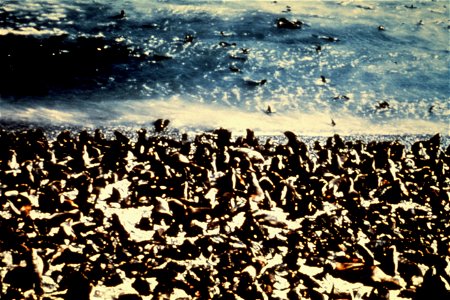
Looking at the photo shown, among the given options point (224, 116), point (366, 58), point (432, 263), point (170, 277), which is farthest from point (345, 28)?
point (170, 277)

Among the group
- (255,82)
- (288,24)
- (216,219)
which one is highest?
(288,24)

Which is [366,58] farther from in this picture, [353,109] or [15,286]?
[15,286]

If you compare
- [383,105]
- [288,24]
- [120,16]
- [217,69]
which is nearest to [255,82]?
[217,69]

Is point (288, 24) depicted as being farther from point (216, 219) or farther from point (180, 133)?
point (216, 219)

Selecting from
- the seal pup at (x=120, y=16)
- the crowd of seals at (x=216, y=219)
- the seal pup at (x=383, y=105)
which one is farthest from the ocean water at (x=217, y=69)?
the crowd of seals at (x=216, y=219)

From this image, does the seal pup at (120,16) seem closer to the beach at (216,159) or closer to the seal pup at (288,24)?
the beach at (216,159)

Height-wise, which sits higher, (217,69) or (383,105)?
(217,69)
